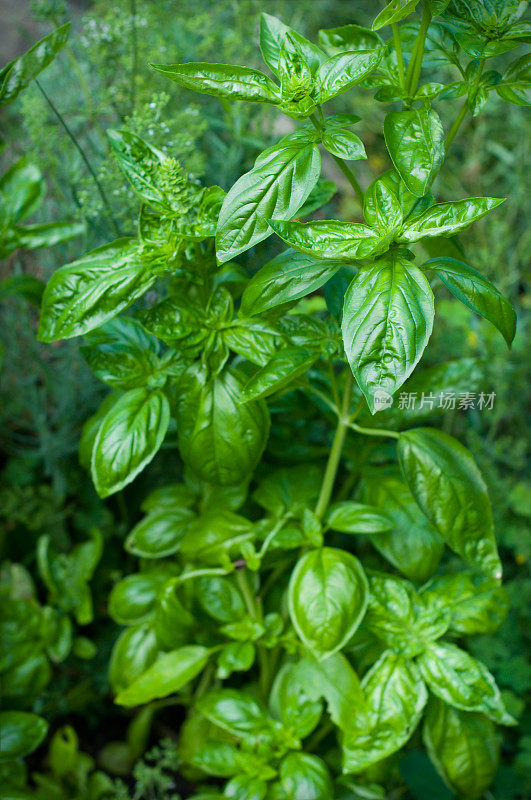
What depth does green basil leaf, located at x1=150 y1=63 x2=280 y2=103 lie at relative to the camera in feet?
1.86

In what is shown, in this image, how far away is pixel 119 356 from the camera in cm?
75

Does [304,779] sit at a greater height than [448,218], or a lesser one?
lesser

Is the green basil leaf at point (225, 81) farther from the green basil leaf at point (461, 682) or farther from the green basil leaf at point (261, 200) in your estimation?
the green basil leaf at point (461, 682)

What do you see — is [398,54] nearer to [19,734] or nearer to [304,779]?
[304,779]

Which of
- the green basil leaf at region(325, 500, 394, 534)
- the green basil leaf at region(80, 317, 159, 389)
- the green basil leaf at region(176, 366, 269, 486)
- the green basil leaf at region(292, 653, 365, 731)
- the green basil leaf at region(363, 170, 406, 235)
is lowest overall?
the green basil leaf at region(292, 653, 365, 731)

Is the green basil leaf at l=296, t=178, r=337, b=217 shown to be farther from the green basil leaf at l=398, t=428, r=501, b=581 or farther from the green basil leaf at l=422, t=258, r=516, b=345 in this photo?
the green basil leaf at l=398, t=428, r=501, b=581

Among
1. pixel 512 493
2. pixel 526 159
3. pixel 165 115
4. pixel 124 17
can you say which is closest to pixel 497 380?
pixel 512 493

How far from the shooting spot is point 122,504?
1.08 meters

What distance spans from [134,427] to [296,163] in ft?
1.01

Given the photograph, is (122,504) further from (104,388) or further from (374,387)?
(374,387)

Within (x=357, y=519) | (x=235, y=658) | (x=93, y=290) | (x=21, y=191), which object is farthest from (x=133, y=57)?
(x=235, y=658)

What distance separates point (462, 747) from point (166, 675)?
36cm

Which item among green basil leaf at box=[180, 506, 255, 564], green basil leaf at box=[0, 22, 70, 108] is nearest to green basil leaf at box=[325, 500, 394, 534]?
green basil leaf at box=[180, 506, 255, 564]

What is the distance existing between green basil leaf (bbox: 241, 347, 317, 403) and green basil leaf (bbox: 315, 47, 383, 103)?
0.23 metres
